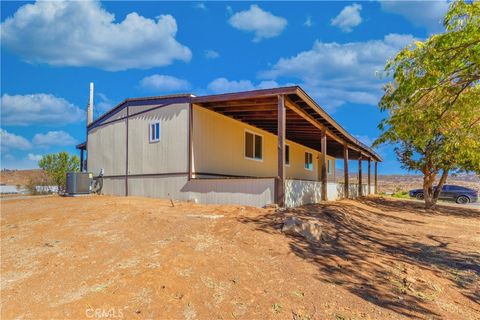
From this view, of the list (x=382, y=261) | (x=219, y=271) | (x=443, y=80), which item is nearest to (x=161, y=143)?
(x=219, y=271)

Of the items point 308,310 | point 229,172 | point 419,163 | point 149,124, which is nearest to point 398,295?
point 308,310

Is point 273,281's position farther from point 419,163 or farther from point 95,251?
point 419,163

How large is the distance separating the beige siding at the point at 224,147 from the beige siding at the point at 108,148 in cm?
362

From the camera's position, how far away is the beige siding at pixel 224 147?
11258 millimetres

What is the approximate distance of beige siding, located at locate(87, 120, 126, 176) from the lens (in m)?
13.2

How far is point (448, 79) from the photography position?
6918mm

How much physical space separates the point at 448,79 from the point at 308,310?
573 centimetres

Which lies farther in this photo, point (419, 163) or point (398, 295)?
point (419, 163)

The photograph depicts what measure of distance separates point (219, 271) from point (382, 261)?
302cm

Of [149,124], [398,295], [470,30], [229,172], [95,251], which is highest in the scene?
[470,30]

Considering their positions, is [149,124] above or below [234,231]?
above

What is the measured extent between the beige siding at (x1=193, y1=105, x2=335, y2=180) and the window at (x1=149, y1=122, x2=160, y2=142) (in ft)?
4.91

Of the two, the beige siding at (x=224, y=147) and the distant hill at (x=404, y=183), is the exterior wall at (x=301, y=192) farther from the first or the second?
the distant hill at (x=404, y=183)

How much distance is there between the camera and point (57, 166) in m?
22.7
